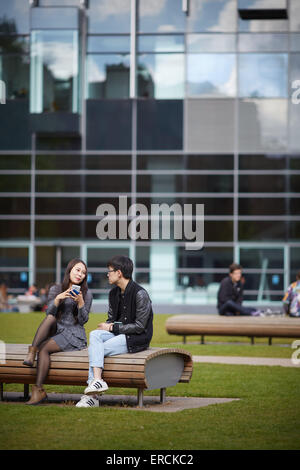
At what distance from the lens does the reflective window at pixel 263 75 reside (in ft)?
118

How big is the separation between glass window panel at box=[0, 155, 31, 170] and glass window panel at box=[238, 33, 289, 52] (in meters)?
9.93

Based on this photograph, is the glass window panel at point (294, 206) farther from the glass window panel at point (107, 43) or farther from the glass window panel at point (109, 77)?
the glass window panel at point (107, 43)

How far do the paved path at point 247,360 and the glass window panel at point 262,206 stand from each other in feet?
65.0

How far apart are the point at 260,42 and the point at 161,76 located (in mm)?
4277

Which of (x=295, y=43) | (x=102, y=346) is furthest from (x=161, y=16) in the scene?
(x=102, y=346)

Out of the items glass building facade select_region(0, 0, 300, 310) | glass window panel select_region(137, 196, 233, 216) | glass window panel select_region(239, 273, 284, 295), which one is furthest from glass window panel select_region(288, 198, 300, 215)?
glass window panel select_region(239, 273, 284, 295)

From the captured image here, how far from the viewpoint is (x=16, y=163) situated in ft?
120

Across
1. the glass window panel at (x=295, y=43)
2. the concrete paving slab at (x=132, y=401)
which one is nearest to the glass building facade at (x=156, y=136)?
the glass window panel at (x=295, y=43)

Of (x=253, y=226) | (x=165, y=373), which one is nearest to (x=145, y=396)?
(x=165, y=373)

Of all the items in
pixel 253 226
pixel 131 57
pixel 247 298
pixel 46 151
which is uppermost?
pixel 131 57

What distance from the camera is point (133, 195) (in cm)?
3609

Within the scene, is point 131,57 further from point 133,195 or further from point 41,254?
point 41,254

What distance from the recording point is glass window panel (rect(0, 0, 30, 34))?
3678 cm

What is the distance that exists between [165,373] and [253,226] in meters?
26.0
